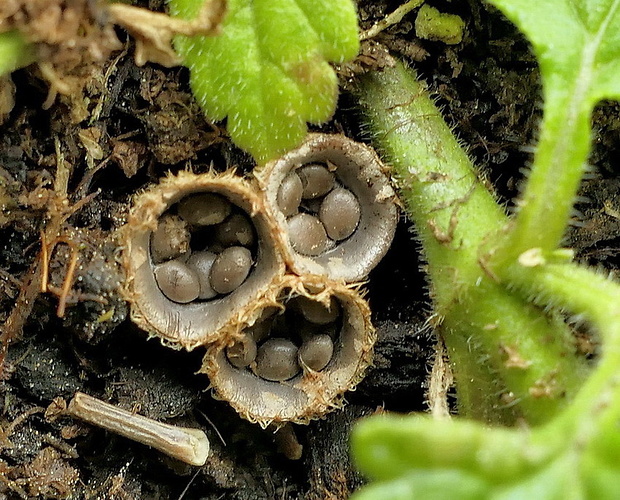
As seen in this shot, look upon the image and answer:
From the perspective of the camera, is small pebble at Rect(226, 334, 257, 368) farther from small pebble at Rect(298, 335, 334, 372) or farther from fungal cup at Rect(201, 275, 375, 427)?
small pebble at Rect(298, 335, 334, 372)

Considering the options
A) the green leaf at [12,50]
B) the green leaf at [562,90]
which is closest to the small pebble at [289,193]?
the green leaf at [562,90]

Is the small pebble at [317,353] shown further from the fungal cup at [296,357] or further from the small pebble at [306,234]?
the small pebble at [306,234]

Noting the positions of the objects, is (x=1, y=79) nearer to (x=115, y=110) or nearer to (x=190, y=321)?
(x=115, y=110)

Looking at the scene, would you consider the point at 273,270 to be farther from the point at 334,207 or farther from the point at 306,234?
the point at 334,207

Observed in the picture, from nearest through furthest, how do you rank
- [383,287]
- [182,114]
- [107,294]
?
1. [107,294]
2. [182,114]
3. [383,287]

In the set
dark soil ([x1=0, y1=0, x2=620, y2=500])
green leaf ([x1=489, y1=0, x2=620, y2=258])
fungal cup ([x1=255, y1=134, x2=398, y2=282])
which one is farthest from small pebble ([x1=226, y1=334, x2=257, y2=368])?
green leaf ([x1=489, y1=0, x2=620, y2=258])

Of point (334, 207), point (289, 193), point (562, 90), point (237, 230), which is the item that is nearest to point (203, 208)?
point (237, 230)

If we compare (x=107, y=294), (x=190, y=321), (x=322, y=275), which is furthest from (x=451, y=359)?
(x=107, y=294)
